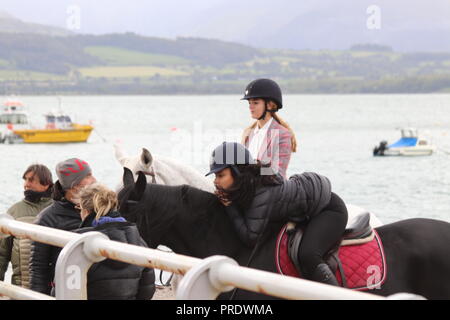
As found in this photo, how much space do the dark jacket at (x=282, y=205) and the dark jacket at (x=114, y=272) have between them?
664mm

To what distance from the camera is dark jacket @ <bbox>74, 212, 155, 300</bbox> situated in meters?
4.03

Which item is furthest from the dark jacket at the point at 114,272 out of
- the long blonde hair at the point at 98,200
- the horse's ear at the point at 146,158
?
the horse's ear at the point at 146,158

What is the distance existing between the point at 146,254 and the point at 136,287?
4.87ft

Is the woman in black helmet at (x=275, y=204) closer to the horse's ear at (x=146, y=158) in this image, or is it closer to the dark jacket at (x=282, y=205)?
the dark jacket at (x=282, y=205)

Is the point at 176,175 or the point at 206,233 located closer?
the point at 206,233

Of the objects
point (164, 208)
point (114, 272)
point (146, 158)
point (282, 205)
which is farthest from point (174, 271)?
point (146, 158)

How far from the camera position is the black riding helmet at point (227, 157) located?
15.0 feet

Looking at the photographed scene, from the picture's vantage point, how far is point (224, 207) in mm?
4609

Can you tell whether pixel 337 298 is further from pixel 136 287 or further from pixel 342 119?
pixel 342 119

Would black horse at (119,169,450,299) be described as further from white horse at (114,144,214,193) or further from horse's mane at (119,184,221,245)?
white horse at (114,144,214,193)

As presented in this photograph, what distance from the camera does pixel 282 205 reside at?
454cm

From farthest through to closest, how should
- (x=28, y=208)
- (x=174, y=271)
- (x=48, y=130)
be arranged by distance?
1. (x=48, y=130)
2. (x=28, y=208)
3. (x=174, y=271)

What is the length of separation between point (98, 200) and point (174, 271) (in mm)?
1561

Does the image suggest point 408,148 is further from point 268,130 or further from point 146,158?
point 146,158
